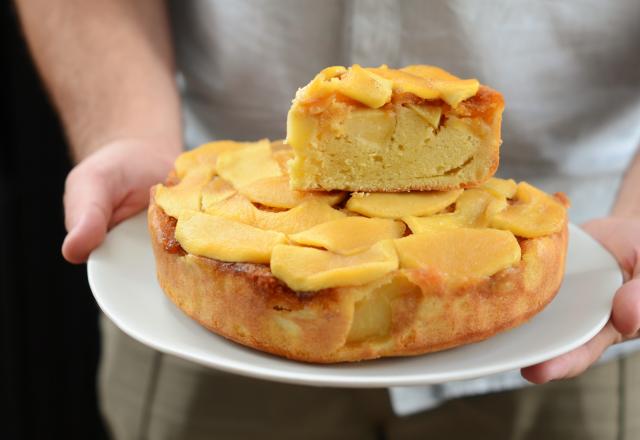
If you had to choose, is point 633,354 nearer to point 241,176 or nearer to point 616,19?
point 616,19

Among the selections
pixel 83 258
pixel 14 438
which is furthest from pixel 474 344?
pixel 14 438

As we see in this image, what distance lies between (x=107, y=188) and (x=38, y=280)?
1332 millimetres

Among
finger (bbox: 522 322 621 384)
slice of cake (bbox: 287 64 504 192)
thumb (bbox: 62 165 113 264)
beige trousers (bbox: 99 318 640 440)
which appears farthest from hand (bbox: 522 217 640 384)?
thumb (bbox: 62 165 113 264)

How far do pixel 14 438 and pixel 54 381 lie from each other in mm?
214

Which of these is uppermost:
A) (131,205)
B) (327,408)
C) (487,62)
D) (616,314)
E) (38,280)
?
(487,62)

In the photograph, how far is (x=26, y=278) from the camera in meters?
2.62

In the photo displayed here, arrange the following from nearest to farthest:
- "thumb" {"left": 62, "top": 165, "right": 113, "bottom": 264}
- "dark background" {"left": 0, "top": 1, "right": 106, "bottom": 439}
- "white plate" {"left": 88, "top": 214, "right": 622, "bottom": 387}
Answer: "white plate" {"left": 88, "top": 214, "right": 622, "bottom": 387} → "thumb" {"left": 62, "top": 165, "right": 113, "bottom": 264} → "dark background" {"left": 0, "top": 1, "right": 106, "bottom": 439}

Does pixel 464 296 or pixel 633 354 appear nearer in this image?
pixel 464 296

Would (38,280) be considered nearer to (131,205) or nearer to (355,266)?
(131,205)

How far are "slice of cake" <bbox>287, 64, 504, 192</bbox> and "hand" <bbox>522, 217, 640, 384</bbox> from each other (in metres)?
0.28

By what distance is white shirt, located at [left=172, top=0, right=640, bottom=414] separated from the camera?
167 cm

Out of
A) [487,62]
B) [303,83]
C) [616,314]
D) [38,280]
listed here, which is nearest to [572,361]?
[616,314]

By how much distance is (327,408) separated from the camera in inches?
72.4

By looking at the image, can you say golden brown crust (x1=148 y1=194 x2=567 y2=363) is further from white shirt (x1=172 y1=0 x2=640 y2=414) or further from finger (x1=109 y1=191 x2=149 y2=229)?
white shirt (x1=172 y1=0 x2=640 y2=414)
